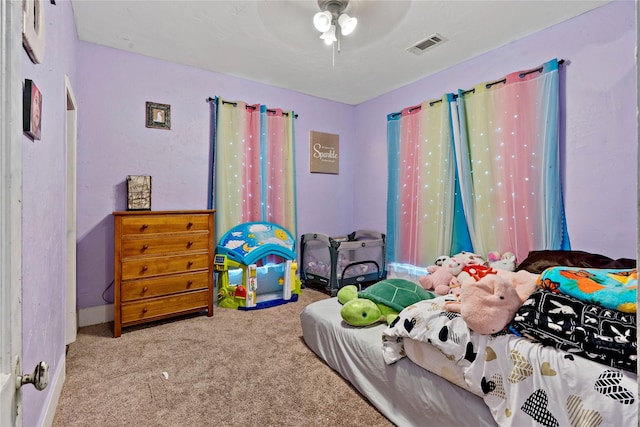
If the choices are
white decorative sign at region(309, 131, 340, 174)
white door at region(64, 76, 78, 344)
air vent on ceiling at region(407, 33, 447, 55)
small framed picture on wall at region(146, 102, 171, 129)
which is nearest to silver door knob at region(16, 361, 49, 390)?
white door at region(64, 76, 78, 344)

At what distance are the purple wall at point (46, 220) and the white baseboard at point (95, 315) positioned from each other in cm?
91

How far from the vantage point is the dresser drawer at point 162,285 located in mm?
2586

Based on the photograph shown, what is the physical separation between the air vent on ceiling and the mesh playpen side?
202 centimetres

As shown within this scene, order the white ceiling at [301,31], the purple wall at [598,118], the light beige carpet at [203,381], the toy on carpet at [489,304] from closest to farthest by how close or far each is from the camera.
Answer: the toy on carpet at [489,304]
the light beige carpet at [203,381]
the purple wall at [598,118]
the white ceiling at [301,31]

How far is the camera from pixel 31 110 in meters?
1.10

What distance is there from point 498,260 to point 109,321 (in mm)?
3532

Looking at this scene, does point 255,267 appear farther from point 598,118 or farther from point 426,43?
point 598,118

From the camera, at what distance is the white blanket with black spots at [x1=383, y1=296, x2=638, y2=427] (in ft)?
3.47

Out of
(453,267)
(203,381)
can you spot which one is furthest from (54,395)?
(453,267)

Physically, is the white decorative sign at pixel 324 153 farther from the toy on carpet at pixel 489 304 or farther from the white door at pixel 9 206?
the white door at pixel 9 206

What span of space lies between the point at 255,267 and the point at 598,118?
10.1 ft

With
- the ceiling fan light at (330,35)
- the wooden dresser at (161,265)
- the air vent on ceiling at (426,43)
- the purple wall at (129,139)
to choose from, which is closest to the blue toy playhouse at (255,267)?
the wooden dresser at (161,265)

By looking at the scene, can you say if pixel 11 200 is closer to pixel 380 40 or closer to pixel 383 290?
pixel 383 290

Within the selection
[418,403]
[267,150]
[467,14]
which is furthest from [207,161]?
[418,403]
